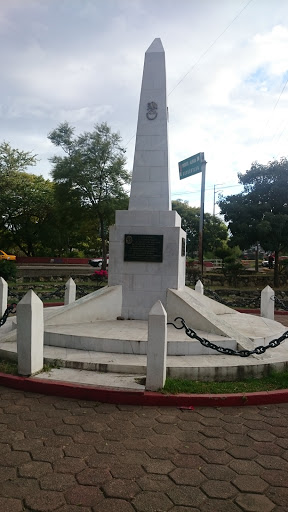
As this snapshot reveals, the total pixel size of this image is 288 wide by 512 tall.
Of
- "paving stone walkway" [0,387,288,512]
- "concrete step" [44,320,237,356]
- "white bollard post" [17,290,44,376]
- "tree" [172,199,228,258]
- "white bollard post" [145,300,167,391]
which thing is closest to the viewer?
"paving stone walkway" [0,387,288,512]

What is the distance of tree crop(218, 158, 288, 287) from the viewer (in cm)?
2081

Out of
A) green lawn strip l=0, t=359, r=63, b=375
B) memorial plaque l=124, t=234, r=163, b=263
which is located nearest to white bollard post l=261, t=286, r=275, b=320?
memorial plaque l=124, t=234, r=163, b=263

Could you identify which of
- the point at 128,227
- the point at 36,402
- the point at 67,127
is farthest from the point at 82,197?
the point at 36,402

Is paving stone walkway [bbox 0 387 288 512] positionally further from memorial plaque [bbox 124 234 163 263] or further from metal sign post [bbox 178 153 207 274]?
metal sign post [bbox 178 153 207 274]

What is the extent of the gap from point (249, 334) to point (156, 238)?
254cm

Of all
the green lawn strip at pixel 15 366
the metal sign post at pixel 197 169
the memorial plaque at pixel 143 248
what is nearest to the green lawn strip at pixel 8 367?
the green lawn strip at pixel 15 366

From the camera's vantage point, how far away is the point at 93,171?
82.1ft

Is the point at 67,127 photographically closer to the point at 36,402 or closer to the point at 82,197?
the point at 82,197

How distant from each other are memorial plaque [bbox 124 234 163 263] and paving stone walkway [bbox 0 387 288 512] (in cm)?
343

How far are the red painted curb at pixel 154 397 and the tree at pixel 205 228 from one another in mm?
35092

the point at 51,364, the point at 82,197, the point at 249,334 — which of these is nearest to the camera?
the point at 51,364

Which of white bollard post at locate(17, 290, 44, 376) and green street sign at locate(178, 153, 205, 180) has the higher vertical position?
green street sign at locate(178, 153, 205, 180)

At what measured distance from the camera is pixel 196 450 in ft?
10.6

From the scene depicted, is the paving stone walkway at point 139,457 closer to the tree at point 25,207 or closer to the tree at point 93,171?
the tree at point 93,171
